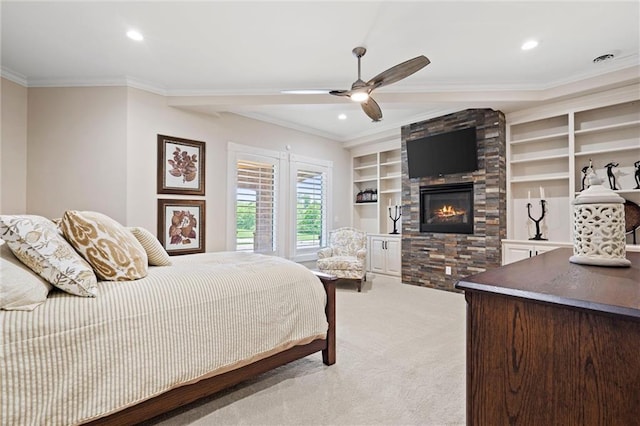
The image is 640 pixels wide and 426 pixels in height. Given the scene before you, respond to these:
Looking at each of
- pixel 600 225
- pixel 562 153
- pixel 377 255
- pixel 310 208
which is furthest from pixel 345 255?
pixel 600 225

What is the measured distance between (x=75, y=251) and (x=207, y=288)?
688 mm

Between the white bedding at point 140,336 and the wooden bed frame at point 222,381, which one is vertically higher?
the white bedding at point 140,336

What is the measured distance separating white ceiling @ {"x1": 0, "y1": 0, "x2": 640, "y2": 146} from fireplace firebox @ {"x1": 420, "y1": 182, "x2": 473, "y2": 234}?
4.21 feet

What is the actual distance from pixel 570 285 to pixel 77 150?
4.59 metres

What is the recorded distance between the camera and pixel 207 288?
175 cm

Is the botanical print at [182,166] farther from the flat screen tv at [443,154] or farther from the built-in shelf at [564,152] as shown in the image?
the built-in shelf at [564,152]

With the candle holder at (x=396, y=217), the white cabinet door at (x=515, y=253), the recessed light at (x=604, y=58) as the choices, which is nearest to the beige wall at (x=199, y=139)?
the candle holder at (x=396, y=217)

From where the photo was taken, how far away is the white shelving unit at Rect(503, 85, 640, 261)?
358 cm

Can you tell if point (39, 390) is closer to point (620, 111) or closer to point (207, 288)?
point (207, 288)

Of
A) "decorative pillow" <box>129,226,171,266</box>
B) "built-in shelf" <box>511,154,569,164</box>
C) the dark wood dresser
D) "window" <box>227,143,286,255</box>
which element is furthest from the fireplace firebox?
"decorative pillow" <box>129,226,171,266</box>

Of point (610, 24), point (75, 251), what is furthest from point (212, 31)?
point (610, 24)

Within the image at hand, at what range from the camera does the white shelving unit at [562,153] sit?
3576 millimetres

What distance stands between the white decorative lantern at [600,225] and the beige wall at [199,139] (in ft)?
13.2

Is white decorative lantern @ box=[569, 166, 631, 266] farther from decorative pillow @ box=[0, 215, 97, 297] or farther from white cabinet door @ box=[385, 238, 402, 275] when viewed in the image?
white cabinet door @ box=[385, 238, 402, 275]
